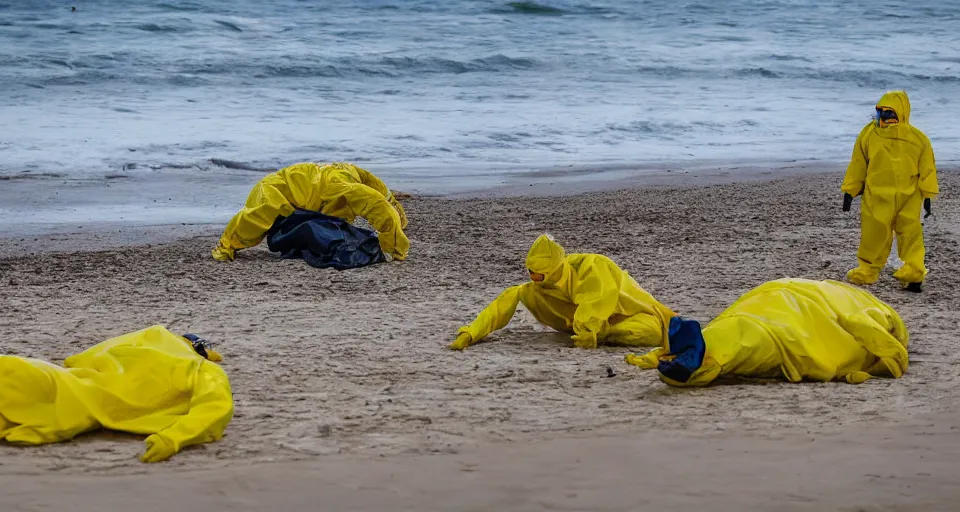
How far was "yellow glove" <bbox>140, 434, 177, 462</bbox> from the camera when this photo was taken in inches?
180

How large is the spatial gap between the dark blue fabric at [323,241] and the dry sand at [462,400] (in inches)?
5.8

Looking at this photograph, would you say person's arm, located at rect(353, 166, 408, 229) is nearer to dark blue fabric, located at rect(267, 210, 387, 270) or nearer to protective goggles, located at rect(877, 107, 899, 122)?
dark blue fabric, located at rect(267, 210, 387, 270)

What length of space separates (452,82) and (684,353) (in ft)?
69.5

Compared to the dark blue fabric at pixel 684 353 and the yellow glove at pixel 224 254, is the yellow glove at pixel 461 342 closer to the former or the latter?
the dark blue fabric at pixel 684 353

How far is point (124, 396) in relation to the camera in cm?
492

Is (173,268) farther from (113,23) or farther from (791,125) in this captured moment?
(113,23)

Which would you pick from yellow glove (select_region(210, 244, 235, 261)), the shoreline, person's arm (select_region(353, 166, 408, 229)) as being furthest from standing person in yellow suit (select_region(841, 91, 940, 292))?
the shoreline

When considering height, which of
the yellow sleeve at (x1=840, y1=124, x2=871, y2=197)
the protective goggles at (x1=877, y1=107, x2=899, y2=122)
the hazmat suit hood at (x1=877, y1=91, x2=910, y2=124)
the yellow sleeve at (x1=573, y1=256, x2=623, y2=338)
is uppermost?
the hazmat suit hood at (x1=877, y1=91, x2=910, y2=124)

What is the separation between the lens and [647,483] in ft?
14.1

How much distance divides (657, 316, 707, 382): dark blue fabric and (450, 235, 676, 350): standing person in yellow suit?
39.2 inches

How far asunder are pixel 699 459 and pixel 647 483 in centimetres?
32

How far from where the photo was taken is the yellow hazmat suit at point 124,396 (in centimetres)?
469

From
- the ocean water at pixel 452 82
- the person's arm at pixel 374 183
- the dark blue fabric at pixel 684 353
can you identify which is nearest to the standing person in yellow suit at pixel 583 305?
the dark blue fabric at pixel 684 353

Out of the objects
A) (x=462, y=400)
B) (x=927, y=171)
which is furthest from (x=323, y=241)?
(x=927, y=171)
